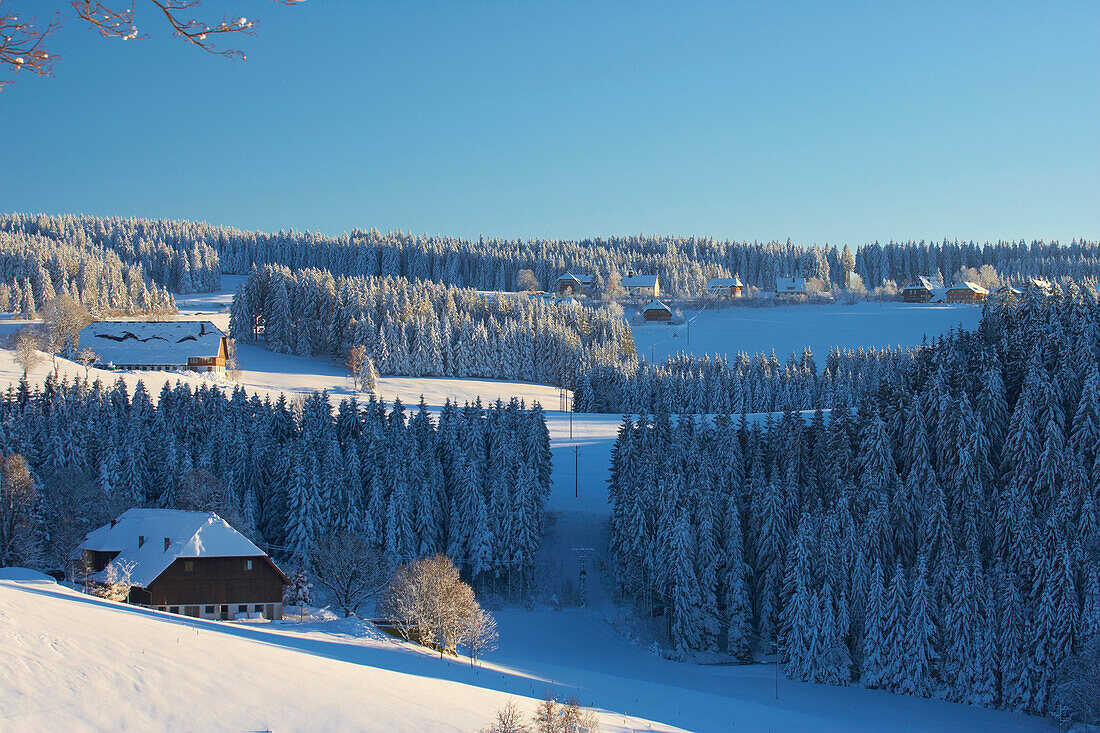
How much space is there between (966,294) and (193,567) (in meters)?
161

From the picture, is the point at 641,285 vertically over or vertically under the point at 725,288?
over

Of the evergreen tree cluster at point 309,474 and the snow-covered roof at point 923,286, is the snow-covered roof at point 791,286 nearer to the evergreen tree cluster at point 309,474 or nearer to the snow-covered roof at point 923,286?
the snow-covered roof at point 923,286

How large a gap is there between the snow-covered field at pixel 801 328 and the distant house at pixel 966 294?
21.0ft

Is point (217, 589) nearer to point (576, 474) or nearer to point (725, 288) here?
point (576, 474)

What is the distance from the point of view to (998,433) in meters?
45.5

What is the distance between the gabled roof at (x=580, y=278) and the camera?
175500 millimetres

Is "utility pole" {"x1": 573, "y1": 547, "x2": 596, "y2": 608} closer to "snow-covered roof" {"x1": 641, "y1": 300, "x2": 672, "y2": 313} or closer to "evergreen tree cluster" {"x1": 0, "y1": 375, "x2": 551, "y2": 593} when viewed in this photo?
"evergreen tree cluster" {"x1": 0, "y1": 375, "x2": 551, "y2": 593}

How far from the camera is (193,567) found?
3809 cm

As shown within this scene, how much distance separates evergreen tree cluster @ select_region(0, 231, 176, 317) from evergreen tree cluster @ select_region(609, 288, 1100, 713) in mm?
114685

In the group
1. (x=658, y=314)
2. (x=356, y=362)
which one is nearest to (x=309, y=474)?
(x=356, y=362)

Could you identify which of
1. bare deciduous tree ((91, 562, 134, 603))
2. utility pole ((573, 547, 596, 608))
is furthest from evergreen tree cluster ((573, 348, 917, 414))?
bare deciduous tree ((91, 562, 134, 603))

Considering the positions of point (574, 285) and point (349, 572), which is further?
point (574, 285)

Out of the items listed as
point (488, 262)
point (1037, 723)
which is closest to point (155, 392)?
point (1037, 723)

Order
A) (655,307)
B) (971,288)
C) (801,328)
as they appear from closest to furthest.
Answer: (801,328)
(655,307)
(971,288)
